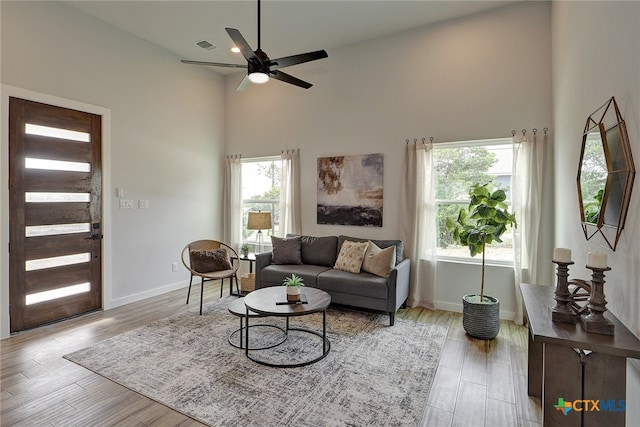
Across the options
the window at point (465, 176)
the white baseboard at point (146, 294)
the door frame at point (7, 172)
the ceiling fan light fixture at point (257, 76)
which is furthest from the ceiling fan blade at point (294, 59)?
the white baseboard at point (146, 294)

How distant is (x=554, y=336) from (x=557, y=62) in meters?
3.09

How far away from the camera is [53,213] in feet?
12.0

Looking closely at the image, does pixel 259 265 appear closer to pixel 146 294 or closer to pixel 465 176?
pixel 146 294

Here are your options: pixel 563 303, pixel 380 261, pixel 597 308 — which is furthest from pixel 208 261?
pixel 597 308

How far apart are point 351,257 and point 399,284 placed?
705 millimetres

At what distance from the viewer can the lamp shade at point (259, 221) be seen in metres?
4.89

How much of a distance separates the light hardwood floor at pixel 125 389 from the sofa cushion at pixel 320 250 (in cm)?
179

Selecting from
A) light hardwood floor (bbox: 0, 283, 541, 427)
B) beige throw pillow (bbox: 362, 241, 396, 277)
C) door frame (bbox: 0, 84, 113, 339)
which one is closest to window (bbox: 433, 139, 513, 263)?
beige throw pillow (bbox: 362, 241, 396, 277)

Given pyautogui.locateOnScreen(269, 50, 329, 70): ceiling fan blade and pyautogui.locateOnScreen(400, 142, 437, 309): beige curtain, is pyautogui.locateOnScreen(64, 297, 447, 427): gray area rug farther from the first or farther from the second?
pyautogui.locateOnScreen(269, 50, 329, 70): ceiling fan blade

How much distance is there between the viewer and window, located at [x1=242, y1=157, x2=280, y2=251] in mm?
5590

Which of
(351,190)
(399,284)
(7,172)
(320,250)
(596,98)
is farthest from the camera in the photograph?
(351,190)

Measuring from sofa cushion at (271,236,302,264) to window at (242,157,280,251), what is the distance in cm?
82

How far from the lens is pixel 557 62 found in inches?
132

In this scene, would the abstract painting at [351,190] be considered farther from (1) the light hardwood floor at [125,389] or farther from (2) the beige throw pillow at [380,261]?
(1) the light hardwood floor at [125,389]
